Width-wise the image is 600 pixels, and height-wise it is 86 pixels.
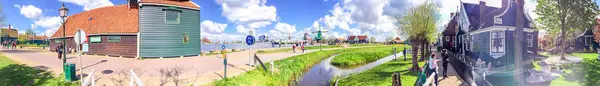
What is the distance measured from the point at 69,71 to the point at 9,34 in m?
1.33

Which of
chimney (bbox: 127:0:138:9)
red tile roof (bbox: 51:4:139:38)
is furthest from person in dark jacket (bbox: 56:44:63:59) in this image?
chimney (bbox: 127:0:138:9)

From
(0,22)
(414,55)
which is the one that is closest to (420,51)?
(414,55)

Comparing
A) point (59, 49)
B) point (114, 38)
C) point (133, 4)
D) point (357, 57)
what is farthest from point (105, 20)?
point (357, 57)

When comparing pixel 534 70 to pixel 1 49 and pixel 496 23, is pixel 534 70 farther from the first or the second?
pixel 1 49

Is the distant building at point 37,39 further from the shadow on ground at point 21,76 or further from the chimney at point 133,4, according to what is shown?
the chimney at point 133,4

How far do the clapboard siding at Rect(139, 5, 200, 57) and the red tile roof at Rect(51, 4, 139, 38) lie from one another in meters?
0.20

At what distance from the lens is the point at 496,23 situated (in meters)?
1.88

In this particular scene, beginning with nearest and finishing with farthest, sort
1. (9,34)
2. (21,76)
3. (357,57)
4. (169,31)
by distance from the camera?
(9,34) < (169,31) < (21,76) < (357,57)

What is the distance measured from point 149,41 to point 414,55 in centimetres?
371

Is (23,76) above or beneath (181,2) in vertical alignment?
beneath

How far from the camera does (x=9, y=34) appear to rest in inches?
144

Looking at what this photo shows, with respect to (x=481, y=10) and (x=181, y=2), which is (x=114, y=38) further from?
(x=481, y=10)

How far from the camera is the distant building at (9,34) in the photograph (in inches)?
141

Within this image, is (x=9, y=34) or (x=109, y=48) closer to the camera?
(x=9, y=34)
